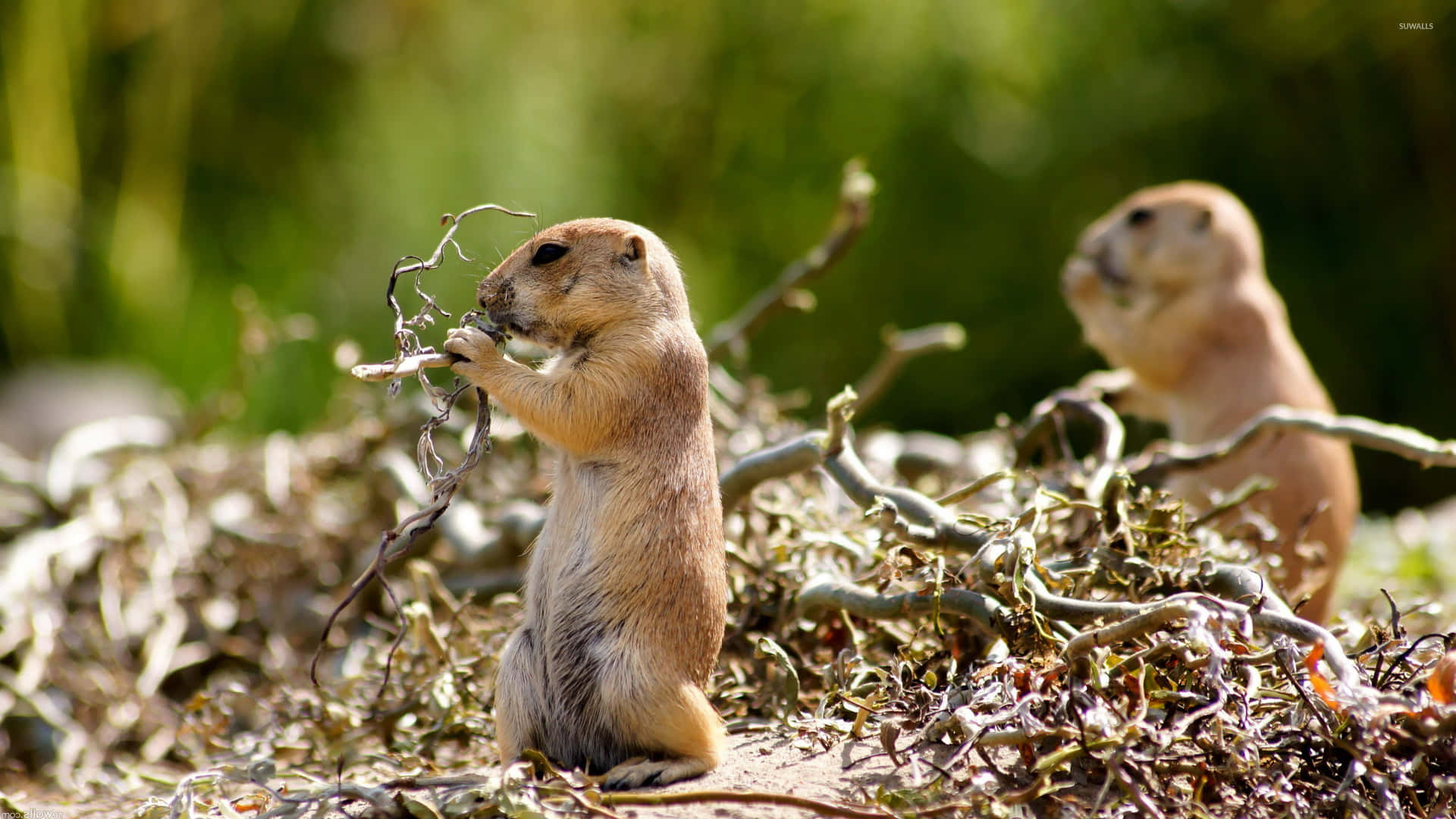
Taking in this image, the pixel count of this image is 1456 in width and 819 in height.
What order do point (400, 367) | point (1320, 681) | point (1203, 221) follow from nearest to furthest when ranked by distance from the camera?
point (1320, 681) < point (400, 367) < point (1203, 221)

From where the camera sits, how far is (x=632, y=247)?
Result: 6.31 ft

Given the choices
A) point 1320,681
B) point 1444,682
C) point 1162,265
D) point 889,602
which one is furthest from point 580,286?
point 1162,265

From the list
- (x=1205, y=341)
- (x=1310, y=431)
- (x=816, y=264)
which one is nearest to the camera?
(x=1310, y=431)

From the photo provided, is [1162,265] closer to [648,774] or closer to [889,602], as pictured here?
[889,602]

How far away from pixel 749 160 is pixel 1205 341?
3874 mm

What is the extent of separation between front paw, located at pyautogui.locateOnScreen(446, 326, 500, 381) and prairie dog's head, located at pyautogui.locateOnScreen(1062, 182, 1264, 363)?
2.50 meters

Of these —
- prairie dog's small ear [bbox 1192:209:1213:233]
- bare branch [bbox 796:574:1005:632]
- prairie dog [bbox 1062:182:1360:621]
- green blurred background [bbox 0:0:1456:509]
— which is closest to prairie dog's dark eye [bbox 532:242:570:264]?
bare branch [bbox 796:574:1005:632]

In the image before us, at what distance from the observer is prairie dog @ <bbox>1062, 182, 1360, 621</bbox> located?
3.19 meters

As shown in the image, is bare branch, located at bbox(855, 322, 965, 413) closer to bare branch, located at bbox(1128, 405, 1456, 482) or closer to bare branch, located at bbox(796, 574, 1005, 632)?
bare branch, located at bbox(1128, 405, 1456, 482)

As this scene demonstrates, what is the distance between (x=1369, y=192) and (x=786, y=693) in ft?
18.2

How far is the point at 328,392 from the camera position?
6.17 m

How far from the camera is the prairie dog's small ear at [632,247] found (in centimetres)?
192

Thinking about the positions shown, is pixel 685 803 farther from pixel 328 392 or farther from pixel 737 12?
pixel 737 12

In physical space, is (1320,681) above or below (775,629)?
above
